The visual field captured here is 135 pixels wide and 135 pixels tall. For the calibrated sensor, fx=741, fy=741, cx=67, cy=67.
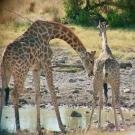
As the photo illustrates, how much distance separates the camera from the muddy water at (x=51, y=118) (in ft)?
48.2

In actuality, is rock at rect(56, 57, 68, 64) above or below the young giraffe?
above

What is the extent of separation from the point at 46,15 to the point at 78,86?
8.86m

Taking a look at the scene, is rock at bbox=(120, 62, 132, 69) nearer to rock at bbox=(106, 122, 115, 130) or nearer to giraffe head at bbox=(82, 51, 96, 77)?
rock at bbox=(106, 122, 115, 130)

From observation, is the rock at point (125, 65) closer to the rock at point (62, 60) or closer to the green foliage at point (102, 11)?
the rock at point (62, 60)

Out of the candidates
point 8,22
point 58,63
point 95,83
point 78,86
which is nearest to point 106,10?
point 8,22

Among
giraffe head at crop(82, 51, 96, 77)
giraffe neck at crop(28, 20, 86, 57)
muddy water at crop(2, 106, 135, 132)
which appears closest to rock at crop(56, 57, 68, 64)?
muddy water at crop(2, 106, 135, 132)

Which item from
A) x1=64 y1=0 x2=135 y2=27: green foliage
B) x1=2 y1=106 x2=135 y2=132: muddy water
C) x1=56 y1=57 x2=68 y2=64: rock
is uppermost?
x1=64 y1=0 x2=135 y2=27: green foliage

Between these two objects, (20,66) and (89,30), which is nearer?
(20,66)

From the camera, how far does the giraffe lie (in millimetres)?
13047

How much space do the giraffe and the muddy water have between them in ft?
2.81

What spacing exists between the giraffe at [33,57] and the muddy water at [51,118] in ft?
2.81

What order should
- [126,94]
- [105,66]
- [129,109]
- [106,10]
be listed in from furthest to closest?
1. [106,10]
2. [126,94]
3. [129,109]
4. [105,66]

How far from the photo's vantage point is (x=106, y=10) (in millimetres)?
28438

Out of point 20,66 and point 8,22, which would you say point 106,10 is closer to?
point 8,22
